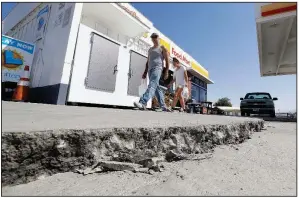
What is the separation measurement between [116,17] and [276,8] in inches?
250

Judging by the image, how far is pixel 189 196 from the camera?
3.59ft

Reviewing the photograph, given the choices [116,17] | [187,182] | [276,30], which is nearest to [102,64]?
[116,17]

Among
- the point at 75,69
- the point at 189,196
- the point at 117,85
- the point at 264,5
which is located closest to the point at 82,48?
the point at 75,69

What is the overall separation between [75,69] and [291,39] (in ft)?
35.9

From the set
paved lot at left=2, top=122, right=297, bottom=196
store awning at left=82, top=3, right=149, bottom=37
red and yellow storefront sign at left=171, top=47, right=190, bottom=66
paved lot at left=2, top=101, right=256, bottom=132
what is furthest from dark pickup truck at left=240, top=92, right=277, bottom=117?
paved lot at left=2, top=122, right=297, bottom=196

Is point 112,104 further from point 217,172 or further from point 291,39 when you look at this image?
point 291,39

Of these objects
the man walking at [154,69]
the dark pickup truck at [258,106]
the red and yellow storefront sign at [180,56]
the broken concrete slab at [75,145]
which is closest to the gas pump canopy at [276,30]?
the dark pickup truck at [258,106]

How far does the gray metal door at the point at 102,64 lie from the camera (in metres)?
5.58

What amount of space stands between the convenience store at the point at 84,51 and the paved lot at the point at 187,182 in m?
4.17

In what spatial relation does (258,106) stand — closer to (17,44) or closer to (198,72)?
(198,72)

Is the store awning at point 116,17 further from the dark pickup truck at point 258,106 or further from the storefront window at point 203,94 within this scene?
the storefront window at point 203,94

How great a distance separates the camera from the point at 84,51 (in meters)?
5.45

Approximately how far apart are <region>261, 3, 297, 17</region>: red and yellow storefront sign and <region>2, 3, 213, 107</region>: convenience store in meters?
4.98

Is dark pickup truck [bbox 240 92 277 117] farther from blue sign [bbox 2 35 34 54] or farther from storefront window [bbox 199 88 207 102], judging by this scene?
blue sign [bbox 2 35 34 54]
